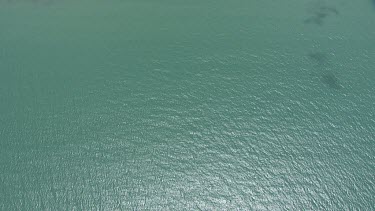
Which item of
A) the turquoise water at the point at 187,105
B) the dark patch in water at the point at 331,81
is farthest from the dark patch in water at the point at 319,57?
→ the dark patch in water at the point at 331,81

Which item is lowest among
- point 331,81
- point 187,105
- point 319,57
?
point 187,105

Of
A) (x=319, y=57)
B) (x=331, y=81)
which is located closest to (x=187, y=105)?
(x=331, y=81)

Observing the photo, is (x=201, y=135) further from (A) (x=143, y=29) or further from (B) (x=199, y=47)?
(A) (x=143, y=29)

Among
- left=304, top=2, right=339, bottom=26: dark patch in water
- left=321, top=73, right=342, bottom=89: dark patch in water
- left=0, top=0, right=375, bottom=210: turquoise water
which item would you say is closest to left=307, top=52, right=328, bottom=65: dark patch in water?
left=0, top=0, right=375, bottom=210: turquoise water

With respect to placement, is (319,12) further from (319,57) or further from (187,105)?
(187,105)

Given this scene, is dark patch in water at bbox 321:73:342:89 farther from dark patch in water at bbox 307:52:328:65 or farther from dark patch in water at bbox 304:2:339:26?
dark patch in water at bbox 304:2:339:26

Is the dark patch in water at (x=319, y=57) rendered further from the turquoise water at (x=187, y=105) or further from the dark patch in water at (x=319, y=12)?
the dark patch in water at (x=319, y=12)
